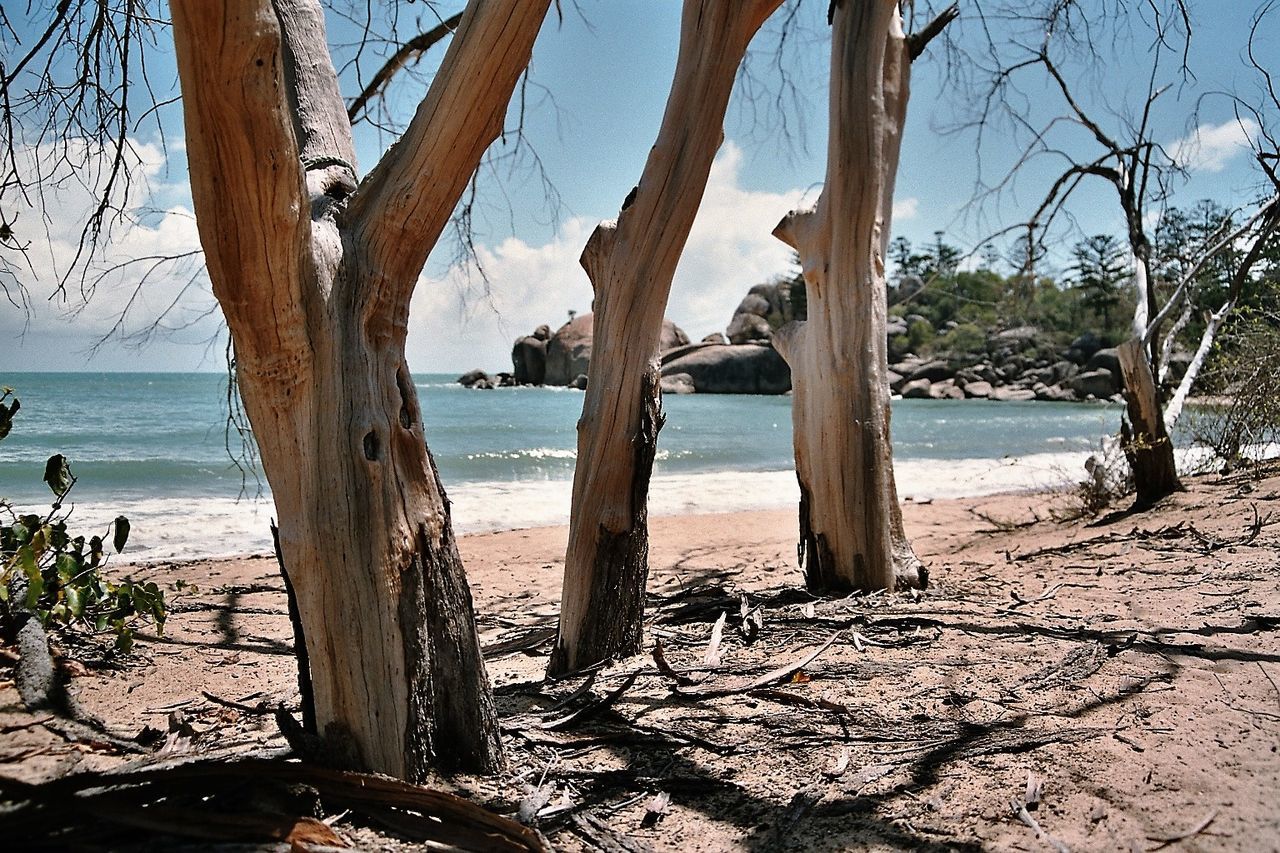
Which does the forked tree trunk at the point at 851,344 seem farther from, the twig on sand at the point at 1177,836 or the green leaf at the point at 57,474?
the green leaf at the point at 57,474

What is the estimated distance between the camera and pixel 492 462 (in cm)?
1906

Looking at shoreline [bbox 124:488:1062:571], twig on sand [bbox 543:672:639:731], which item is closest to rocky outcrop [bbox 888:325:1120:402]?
shoreline [bbox 124:488:1062:571]

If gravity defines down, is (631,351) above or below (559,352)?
below

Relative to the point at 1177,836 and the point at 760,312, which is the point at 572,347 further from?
the point at 1177,836

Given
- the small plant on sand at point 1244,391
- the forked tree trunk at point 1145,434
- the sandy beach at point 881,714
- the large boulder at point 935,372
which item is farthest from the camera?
the large boulder at point 935,372

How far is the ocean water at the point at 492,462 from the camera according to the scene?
11133mm

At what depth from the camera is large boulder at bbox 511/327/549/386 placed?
205 ft

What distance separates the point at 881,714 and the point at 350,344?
2204mm

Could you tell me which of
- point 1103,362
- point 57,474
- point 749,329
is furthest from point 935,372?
point 57,474

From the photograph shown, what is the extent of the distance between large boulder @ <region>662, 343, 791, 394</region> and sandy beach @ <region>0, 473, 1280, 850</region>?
48033 millimetres

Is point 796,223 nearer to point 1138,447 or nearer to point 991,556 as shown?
point 991,556

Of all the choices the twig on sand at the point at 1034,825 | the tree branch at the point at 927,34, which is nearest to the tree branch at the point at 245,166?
the twig on sand at the point at 1034,825

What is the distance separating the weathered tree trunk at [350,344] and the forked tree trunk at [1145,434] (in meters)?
7.15

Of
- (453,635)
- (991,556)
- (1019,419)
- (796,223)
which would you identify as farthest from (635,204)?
(1019,419)
